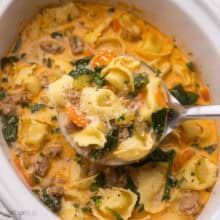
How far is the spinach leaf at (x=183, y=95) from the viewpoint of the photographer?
127 inches

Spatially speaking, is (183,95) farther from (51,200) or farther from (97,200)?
(51,200)

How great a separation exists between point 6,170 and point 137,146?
610 millimetres

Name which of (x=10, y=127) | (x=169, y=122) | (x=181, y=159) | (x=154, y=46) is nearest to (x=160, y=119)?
(x=169, y=122)

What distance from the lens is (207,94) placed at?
10.8 ft

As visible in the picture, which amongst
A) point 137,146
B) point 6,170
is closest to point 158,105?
point 137,146

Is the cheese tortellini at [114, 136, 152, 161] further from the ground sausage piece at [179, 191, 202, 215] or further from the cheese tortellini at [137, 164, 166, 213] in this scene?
the ground sausage piece at [179, 191, 202, 215]

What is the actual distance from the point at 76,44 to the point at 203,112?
0.80 m

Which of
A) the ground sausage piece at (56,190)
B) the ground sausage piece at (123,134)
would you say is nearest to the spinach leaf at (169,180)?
the ground sausage piece at (123,134)

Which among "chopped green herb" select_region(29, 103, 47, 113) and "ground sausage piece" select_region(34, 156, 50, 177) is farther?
"chopped green herb" select_region(29, 103, 47, 113)

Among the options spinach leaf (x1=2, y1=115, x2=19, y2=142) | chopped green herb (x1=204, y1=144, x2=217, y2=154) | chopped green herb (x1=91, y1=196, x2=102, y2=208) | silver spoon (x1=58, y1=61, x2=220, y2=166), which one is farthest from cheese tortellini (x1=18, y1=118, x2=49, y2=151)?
chopped green herb (x1=204, y1=144, x2=217, y2=154)

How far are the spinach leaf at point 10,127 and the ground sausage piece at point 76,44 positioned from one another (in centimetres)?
46

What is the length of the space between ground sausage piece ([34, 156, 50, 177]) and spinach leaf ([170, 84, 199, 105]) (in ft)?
2.37

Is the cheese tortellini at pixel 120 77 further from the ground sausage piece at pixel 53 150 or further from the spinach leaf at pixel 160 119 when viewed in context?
the ground sausage piece at pixel 53 150

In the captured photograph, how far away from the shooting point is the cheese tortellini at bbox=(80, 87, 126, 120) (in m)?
2.80
